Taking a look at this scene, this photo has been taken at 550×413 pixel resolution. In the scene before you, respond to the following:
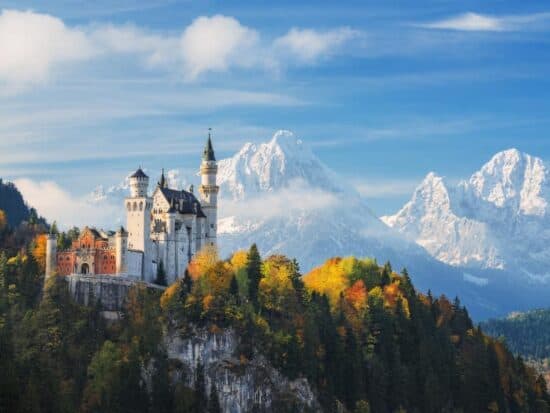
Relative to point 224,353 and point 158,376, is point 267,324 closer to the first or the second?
point 224,353

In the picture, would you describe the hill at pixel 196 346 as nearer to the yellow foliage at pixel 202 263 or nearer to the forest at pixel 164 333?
the forest at pixel 164 333

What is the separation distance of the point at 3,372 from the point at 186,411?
106ft

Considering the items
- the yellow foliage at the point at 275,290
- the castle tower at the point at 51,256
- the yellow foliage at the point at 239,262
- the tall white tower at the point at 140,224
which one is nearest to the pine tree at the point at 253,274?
the yellow foliage at the point at 275,290

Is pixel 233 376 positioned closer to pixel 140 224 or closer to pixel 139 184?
pixel 140 224

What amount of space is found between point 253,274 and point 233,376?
53.9 feet

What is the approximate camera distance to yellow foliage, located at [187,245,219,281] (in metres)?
190

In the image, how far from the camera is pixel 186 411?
176 metres

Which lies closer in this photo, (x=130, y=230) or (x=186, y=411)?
(x=186, y=411)

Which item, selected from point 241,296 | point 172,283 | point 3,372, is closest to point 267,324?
point 241,296

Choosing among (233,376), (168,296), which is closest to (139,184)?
(168,296)

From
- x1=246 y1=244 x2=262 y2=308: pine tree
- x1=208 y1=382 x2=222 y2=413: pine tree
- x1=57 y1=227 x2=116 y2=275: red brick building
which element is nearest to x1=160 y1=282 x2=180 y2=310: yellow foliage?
x1=57 y1=227 x2=116 y2=275: red brick building

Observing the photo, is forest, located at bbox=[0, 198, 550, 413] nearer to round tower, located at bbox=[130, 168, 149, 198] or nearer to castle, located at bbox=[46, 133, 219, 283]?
castle, located at bbox=[46, 133, 219, 283]

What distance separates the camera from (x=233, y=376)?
7274 inches

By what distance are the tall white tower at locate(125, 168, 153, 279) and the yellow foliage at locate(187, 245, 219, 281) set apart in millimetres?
6957
